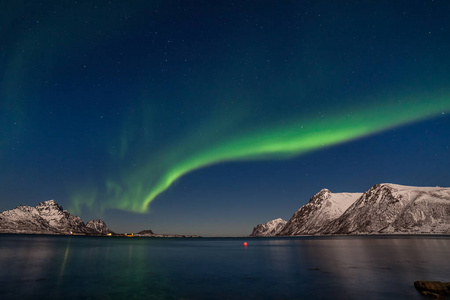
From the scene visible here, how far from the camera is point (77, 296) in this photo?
23.3m

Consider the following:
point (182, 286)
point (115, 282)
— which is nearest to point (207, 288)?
point (182, 286)

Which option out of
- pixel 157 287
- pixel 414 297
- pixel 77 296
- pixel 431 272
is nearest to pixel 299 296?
pixel 414 297

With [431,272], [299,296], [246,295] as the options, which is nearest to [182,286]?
[246,295]

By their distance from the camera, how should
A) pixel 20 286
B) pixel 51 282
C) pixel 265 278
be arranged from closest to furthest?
pixel 20 286
pixel 51 282
pixel 265 278

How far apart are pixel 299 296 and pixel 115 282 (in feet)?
66.5

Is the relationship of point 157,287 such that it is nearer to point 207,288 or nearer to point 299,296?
point 207,288

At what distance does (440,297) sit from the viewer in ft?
68.5

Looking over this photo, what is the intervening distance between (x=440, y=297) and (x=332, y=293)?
7.91m

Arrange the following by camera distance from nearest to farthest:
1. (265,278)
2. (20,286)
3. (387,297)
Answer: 1. (387,297)
2. (20,286)
3. (265,278)

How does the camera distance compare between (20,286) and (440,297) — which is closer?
(440,297)

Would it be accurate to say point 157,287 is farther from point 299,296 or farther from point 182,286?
point 299,296

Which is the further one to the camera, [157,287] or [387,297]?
[157,287]

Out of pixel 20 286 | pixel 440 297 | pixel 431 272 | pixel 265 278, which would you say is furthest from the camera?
pixel 431 272

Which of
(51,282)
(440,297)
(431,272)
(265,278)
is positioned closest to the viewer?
(440,297)
